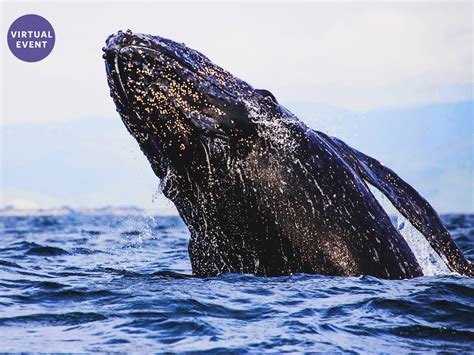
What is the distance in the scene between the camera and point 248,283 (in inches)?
419

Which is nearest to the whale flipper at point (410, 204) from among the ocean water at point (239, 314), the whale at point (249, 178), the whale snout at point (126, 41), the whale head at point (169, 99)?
the whale at point (249, 178)

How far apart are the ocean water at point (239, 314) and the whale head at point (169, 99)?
1.70m

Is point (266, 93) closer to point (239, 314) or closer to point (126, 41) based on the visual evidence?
point (126, 41)

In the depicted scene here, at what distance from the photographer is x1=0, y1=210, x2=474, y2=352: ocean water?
8531 millimetres

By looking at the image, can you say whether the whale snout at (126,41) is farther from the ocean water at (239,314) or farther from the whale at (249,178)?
the ocean water at (239,314)

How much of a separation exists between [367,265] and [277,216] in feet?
4.19

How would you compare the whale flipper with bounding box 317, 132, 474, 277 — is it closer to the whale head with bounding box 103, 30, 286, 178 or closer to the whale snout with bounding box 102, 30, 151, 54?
the whale head with bounding box 103, 30, 286, 178

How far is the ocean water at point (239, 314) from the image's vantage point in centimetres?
853

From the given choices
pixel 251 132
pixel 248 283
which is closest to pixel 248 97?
pixel 251 132

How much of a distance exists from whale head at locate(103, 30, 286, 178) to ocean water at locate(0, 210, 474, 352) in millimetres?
1700

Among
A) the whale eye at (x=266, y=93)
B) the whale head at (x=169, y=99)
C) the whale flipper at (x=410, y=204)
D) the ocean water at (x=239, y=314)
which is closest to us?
the ocean water at (x=239, y=314)

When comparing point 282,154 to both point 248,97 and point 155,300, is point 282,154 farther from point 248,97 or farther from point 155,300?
point 155,300

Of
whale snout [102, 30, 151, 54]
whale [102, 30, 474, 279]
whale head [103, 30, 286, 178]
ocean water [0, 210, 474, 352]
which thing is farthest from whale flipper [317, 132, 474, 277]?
whale snout [102, 30, 151, 54]

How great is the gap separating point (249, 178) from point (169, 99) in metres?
1.33
